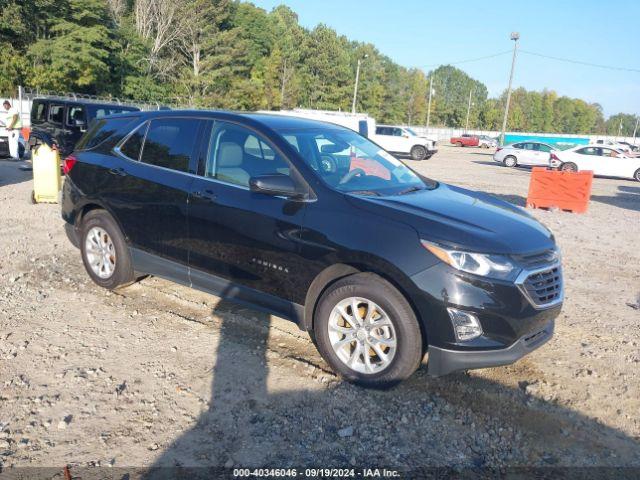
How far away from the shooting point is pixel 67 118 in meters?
14.9

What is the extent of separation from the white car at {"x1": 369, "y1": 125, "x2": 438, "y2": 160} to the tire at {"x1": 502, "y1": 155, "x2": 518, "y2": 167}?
3.75 m

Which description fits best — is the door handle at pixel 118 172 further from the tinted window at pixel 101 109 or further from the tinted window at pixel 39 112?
the tinted window at pixel 39 112

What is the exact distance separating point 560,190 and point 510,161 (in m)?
17.2

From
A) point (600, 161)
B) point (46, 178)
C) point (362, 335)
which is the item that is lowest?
point (362, 335)

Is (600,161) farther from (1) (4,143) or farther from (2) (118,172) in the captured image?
(2) (118,172)

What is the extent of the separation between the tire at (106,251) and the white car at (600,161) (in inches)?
902

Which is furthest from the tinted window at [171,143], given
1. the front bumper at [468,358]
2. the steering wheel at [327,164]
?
the front bumper at [468,358]

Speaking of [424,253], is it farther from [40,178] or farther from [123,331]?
[40,178]

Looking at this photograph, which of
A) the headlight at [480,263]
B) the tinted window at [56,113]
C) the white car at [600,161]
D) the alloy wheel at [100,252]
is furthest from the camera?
the white car at [600,161]

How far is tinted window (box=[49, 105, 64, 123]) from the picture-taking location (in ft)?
49.2

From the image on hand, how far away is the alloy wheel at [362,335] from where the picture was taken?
3656mm

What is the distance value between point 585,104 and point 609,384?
521 feet

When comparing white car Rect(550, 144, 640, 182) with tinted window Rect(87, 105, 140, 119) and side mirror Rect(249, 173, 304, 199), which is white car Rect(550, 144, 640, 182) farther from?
side mirror Rect(249, 173, 304, 199)

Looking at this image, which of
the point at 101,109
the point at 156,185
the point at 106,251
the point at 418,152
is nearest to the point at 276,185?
the point at 156,185
